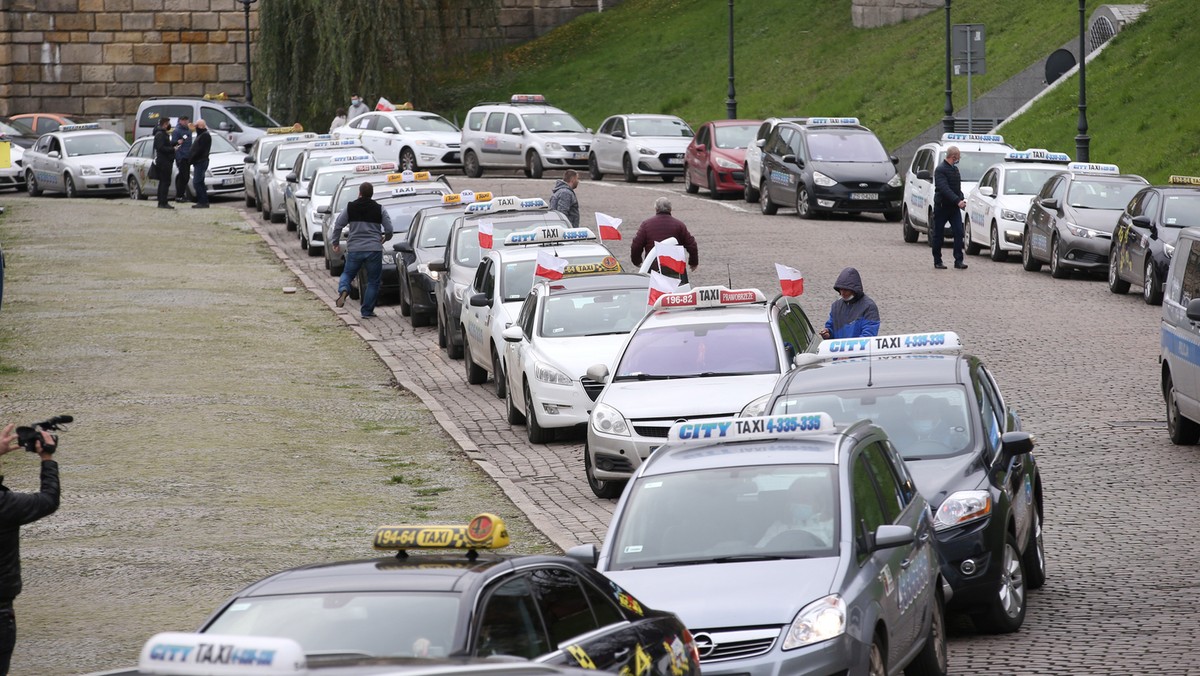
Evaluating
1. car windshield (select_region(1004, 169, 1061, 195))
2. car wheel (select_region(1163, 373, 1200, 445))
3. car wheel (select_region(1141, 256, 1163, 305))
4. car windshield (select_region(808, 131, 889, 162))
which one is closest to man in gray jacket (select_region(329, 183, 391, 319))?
car windshield (select_region(1004, 169, 1061, 195))

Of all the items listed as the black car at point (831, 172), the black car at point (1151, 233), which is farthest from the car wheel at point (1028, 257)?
the black car at point (831, 172)

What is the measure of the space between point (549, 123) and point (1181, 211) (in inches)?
862

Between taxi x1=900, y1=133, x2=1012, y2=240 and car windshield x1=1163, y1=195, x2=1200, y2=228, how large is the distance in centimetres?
579

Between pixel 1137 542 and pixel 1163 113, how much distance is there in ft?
78.8

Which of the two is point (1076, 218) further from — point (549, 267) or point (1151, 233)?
point (549, 267)

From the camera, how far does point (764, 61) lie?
54438 millimetres

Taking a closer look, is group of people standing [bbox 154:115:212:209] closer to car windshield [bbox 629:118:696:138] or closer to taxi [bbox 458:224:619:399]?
car windshield [bbox 629:118:696:138]

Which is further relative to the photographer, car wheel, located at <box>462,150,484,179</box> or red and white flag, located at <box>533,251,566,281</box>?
car wheel, located at <box>462,150,484,179</box>

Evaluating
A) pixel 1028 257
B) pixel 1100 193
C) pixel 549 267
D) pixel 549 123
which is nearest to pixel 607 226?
pixel 549 267

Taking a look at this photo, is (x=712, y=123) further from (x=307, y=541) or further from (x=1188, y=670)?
(x=1188, y=670)

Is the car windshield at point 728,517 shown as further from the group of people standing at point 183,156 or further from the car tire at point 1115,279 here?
the group of people standing at point 183,156

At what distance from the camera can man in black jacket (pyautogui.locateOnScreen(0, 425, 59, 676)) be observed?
8.11m

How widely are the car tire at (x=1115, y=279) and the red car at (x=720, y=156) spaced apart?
45.6 feet

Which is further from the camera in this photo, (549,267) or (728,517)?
(549,267)
